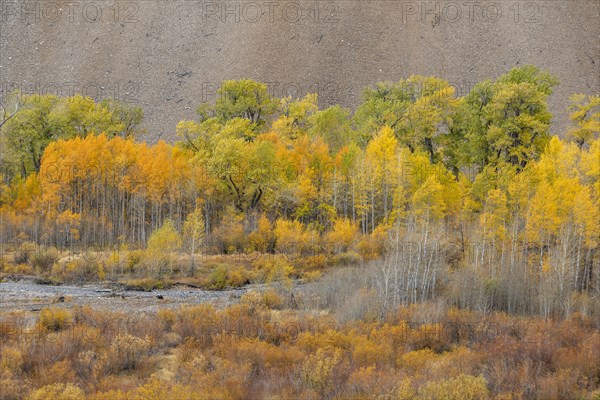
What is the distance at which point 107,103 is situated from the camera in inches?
2474

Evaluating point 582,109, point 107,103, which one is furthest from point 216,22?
point 582,109

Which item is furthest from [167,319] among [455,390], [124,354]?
[455,390]

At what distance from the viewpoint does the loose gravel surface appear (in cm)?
3084

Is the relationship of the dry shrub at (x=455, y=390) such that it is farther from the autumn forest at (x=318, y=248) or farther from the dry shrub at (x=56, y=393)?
the dry shrub at (x=56, y=393)

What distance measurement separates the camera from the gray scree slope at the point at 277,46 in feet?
293

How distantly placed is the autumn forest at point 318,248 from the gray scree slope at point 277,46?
98.1 feet

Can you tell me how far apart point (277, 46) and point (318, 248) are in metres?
59.3

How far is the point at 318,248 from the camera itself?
4450cm

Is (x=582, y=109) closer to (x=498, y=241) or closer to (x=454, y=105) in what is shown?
(x=454, y=105)

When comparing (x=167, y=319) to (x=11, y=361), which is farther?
(x=167, y=319)

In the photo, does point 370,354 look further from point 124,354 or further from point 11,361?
point 11,361

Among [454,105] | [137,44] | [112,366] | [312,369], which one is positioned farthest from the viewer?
[137,44]

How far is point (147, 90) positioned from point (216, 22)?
20796 millimetres

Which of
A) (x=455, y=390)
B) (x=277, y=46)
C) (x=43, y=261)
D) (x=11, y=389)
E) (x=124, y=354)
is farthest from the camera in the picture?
(x=277, y=46)
